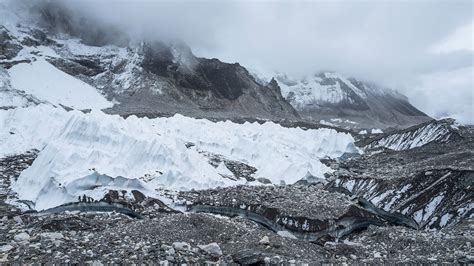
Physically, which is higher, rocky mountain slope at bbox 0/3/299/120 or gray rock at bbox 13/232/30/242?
rocky mountain slope at bbox 0/3/299/120

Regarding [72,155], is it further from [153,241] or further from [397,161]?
[397,161]

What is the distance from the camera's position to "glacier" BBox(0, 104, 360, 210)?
25.3m

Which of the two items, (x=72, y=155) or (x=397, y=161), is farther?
(x=397, y=161)

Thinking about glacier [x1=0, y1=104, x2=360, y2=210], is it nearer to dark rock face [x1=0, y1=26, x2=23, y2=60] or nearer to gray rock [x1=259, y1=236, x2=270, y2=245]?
gray rock [x1=259, y1=236, x2=270, y2=245]

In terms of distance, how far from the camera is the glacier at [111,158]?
25.3 m

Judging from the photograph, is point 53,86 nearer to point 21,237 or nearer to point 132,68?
point 132,68

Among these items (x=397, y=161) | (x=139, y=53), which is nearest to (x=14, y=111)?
(x=397, y=161)

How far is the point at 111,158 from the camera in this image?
1115 inches

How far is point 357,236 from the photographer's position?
21.7 meters

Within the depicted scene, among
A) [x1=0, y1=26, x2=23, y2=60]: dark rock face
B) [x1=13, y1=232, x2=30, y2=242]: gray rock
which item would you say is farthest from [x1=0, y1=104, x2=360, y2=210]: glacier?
[x1=0, y1=26, x2=23, y2=60]: dark rock face

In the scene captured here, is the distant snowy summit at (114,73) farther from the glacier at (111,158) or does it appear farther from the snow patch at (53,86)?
the glacier at (111,158)

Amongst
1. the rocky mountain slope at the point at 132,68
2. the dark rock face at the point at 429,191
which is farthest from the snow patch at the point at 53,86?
the dark rock face at the point at 429,191

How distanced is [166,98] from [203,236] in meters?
96.5

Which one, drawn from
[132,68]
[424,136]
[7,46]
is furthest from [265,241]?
[132,68]
